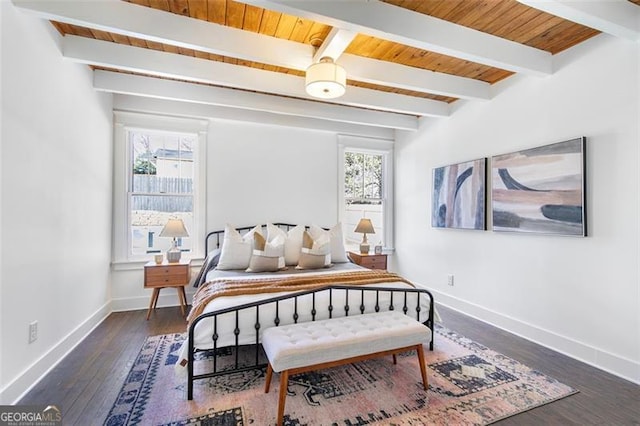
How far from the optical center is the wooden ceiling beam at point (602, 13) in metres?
1.92

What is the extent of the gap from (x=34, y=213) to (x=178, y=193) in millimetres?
1949

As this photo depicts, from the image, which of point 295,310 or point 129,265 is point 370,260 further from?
point 129,265

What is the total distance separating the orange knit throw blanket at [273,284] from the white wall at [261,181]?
170 centimetres

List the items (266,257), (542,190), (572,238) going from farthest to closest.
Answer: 1. (266,257)
2. (542,190)
3. (572,238)

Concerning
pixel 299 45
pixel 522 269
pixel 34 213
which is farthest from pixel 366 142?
pixel 34 213

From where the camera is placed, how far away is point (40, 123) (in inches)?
88.1

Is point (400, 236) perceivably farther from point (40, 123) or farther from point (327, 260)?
point (40, 123)

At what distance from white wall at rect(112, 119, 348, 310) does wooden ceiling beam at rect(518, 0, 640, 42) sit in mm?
3256

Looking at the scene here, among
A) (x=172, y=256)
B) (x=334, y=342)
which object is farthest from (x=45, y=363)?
(x=334, y=342)

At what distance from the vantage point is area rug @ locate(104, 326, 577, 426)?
1.86 metres

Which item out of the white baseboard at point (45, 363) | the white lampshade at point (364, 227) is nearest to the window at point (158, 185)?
the white baseboard at point (45, 363)

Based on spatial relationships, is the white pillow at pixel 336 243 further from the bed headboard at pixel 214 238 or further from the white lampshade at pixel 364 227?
the bed headboard at pixel 214 238

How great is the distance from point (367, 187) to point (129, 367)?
415 centimetres

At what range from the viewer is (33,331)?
2158 mm
